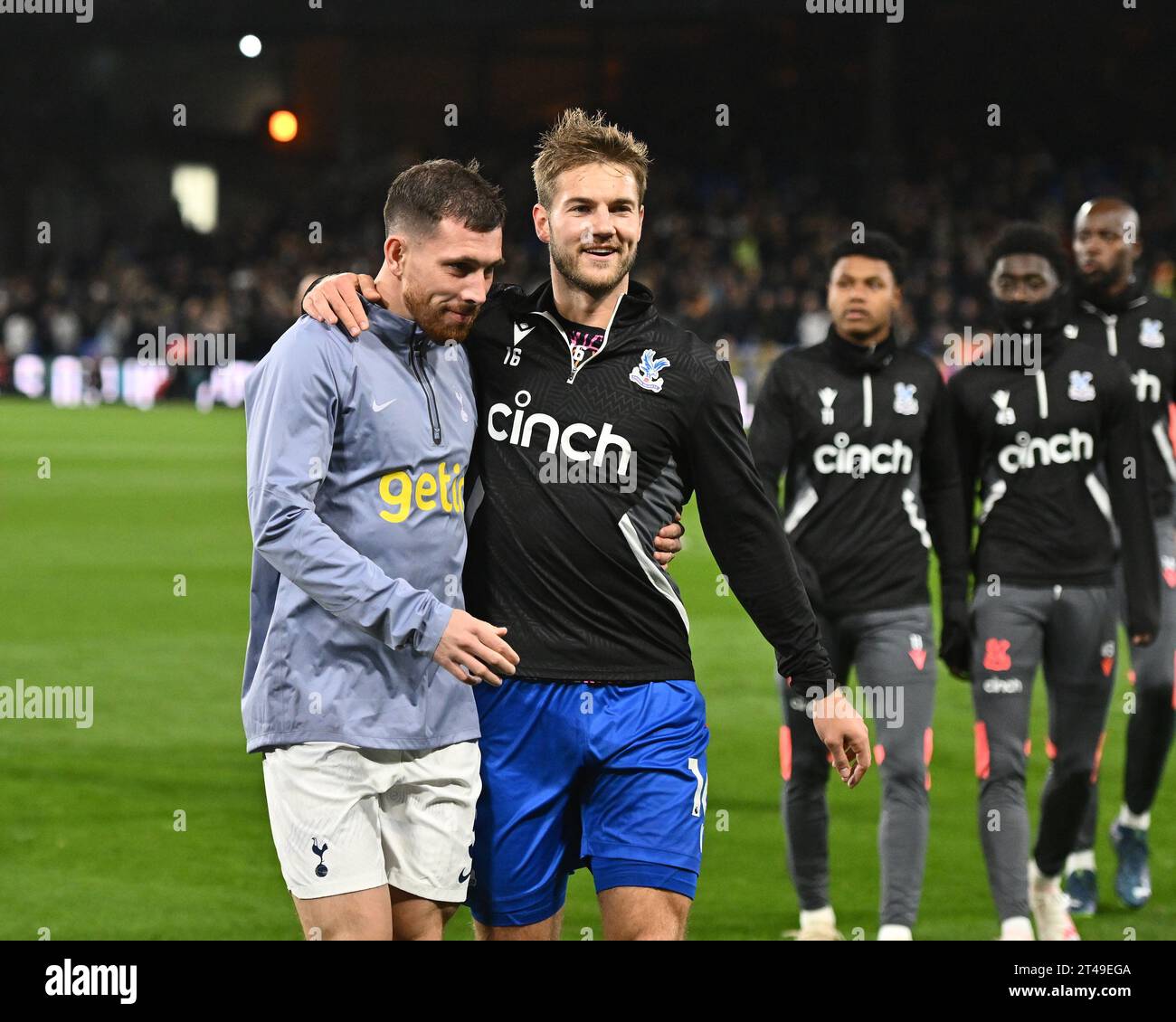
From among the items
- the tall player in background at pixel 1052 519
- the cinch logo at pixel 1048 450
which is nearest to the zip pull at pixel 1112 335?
the tall player in background at pixel 1052 519

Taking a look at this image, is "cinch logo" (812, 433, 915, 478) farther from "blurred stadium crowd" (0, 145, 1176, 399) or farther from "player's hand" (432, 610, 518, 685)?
"blurred stadium crowd" (0, 145, 1176, 399)

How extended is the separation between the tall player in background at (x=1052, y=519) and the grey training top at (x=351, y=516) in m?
2.75

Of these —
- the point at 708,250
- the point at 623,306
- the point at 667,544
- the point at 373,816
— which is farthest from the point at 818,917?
the point at 708,250

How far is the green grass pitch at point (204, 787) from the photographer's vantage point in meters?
6.77

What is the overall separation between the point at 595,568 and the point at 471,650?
1.92 feet

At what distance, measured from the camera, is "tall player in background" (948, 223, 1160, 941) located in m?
6.39

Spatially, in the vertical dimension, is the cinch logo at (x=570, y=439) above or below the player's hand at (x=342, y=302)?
below

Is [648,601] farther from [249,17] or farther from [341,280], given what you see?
[249,17]

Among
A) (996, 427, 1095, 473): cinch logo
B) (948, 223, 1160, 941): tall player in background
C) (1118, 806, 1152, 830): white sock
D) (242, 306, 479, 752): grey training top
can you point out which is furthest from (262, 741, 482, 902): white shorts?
(1118, 806, 1152, 830): white sock

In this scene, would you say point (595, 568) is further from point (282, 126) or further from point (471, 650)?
point (282, 126)

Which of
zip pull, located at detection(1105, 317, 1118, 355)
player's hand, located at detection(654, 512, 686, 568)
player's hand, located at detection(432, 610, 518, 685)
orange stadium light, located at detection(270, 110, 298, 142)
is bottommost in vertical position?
player's hand, located at detection(432, 610, 518, 685)

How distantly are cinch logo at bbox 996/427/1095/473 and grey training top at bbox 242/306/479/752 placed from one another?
286 centimetres

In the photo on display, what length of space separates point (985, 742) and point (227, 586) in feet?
31.3

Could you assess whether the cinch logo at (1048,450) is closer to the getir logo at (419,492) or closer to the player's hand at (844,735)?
the player's hand at (844,735)
